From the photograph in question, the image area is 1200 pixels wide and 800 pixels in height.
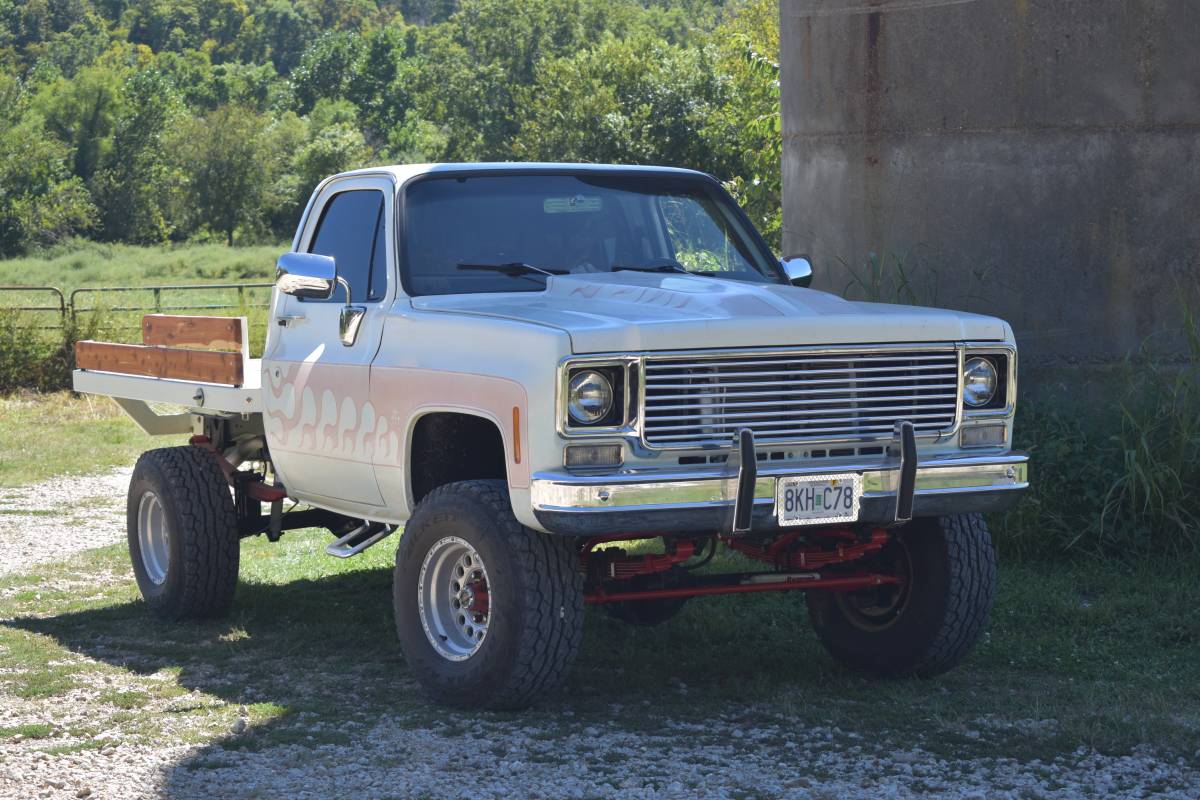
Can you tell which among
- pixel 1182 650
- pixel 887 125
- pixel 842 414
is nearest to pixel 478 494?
pixel 842 414

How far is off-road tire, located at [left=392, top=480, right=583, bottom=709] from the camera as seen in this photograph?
5762 millimetres

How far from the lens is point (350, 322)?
22.6ft

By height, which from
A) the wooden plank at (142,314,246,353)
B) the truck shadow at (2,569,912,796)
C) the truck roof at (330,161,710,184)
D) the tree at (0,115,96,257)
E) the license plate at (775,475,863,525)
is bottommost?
the truck shadow at (2,569,912,796)

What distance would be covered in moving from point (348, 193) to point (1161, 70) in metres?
4.52

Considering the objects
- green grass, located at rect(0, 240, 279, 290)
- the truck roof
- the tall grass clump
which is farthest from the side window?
green grass, located at rect(0, 240, 279, 290)

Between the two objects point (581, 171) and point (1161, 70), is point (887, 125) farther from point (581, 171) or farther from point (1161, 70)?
point (581, 171)

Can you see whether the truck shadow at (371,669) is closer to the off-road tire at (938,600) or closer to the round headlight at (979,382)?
the off-road tire at (938,600)

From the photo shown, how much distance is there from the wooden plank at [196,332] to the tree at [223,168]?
79.5m

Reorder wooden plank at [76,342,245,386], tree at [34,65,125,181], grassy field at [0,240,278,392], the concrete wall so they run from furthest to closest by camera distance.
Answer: tree at [34,65,125,181] < grassy field at [0,240,278,392] < the concrete wall < wooden plank at [76,342,245,386]

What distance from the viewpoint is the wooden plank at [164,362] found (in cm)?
786

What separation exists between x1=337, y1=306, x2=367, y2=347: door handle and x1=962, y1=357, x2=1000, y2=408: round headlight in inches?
93.9

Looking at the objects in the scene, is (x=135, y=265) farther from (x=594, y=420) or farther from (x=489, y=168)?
(x=594, y=420)

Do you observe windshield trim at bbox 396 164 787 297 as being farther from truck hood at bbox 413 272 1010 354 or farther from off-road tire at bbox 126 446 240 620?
off-road tire at bbox 126 446 240 620

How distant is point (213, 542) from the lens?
796cm
